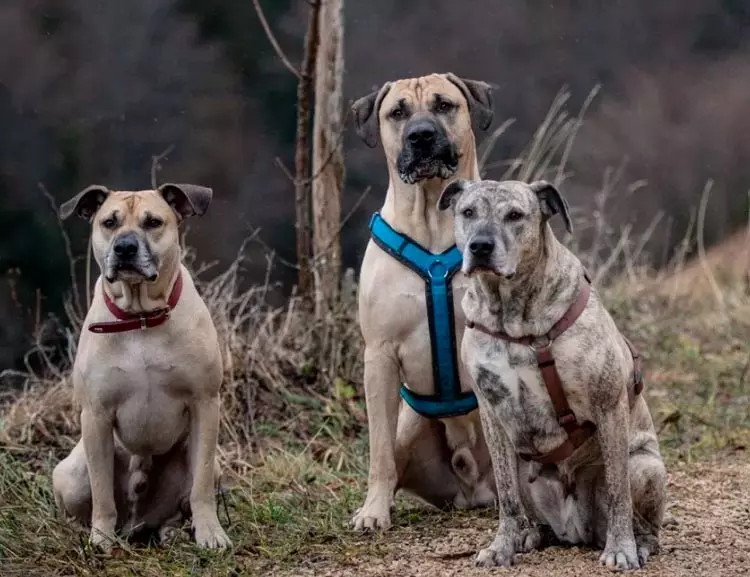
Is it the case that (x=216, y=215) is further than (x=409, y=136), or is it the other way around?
(x=216, y=215)

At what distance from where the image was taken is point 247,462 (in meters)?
6.19

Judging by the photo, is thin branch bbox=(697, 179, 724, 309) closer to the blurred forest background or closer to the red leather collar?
the blurred forest background

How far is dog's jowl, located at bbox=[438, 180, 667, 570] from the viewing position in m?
3.96

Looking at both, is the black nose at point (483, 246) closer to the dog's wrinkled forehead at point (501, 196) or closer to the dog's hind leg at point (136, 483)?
the dog's wrinkled forehead at point (501, 196)

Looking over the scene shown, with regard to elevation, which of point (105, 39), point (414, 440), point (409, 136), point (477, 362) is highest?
point (105, 39)

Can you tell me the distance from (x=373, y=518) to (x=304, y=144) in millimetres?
2598

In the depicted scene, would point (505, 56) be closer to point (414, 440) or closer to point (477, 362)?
point (414, 440)

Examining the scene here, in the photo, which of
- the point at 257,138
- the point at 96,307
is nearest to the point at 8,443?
the point at 96,307

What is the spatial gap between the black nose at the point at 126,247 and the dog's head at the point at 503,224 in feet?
4.07

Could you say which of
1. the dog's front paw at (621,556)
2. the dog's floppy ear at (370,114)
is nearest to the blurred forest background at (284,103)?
the dog's floppy ear at (370,114)

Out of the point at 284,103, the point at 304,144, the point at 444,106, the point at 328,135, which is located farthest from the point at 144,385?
the point at 284,103

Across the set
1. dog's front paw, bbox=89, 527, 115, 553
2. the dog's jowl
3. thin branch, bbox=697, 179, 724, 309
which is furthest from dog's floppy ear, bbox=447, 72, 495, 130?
thin branch, bbox=697, 179, 724, 309

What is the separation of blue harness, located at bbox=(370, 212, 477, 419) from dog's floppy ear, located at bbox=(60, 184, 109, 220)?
115 cm

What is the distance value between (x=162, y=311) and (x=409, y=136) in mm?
1225
